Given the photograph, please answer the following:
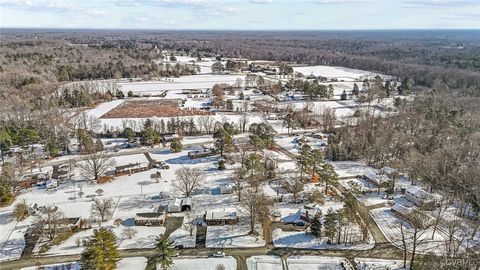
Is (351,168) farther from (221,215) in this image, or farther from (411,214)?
(221,215)

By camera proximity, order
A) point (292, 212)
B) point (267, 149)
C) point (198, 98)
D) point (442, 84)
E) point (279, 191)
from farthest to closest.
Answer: point (442, 84)
point (198, 98)
point (267, 149)
point (279, 191)
point (292, 212)

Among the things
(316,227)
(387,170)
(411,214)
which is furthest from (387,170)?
(316,227)

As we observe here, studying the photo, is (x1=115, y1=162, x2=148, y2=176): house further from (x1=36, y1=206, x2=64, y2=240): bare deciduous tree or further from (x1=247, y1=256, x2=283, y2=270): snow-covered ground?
(x1=247, y1=256, x2=283, y2=270): snow-covered ground

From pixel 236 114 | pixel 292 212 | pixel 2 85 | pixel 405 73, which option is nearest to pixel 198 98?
pixel 236 114

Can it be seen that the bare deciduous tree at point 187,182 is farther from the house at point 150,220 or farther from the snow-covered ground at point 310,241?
the snow-covered ground at point 310,241

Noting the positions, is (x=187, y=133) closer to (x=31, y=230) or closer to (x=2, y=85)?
(x=31, y=230)

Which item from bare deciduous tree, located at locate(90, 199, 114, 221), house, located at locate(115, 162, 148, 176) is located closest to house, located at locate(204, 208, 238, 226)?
bare deciduous tree, located at locate(90, 199, 114, 221)

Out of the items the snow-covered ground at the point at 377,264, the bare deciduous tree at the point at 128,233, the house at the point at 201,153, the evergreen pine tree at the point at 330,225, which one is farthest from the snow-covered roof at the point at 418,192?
the bare deciduous tree at the point at 128,233
